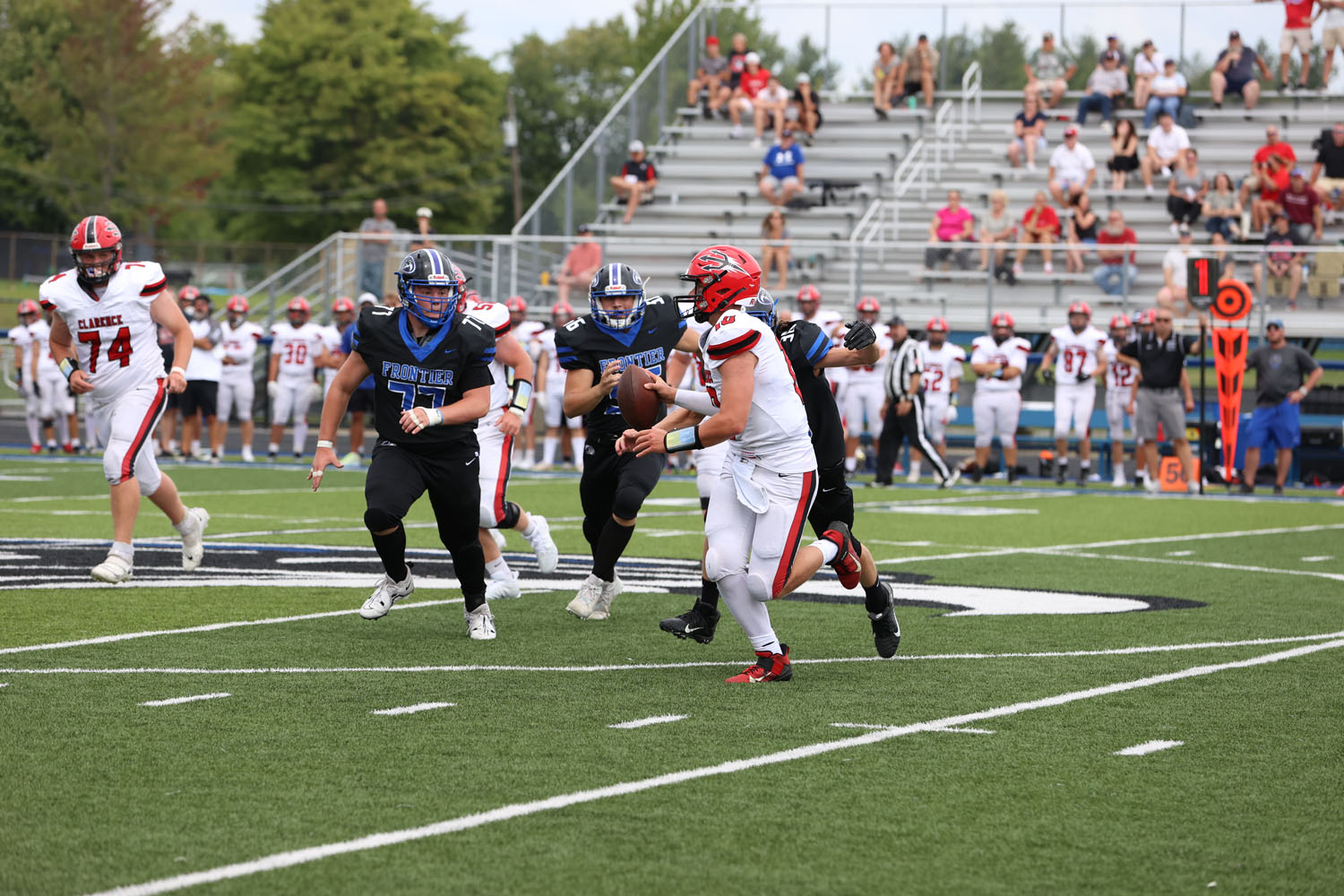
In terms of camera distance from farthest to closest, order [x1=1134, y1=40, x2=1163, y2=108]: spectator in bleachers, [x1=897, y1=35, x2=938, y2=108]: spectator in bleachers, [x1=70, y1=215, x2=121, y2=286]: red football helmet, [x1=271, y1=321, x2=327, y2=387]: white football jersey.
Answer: [x1=897, y1=35, x2=938, y2=108]: spectator in bleachers, [x1=1134, y1=40, x2=1163, y2=108]: spectator in bleachers, [x1=271, y1=321, x2=327, y2=387]: white football jersey, [x1=70, y1=215, x2=121, y2=286]: red football helmet

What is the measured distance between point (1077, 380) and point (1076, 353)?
0.33m

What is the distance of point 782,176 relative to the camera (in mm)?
27469

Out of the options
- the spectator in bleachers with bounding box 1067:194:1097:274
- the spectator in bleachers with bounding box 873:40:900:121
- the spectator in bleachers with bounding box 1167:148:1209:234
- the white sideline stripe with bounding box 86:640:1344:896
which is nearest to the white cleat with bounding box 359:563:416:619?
the white sideline stripe with bounding box 86:640:1344:896

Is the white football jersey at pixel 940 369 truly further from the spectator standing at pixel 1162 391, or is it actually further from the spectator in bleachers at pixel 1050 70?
the spectator in bleachers at pixel 1050 70

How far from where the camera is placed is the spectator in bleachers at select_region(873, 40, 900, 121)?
29.7 metres

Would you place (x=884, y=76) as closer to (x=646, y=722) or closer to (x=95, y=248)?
(x=95, y=248)

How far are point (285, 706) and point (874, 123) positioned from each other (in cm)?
2491

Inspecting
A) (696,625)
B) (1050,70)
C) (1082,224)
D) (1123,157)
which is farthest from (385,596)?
(1050,70)

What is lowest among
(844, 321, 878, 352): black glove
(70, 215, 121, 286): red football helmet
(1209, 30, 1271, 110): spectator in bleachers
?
(844, 321, 878, 352): black glove

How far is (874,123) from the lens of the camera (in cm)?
2959

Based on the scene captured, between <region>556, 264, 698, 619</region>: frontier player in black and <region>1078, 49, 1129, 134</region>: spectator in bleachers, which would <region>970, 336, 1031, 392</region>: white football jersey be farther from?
<region>556, 264, 698, 619</region>: frontier player in black

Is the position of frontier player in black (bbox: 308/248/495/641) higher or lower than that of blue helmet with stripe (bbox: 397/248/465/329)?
lower

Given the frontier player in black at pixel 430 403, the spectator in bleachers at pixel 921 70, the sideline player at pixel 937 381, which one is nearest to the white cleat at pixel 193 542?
the frontier player in black at pixel 430 403

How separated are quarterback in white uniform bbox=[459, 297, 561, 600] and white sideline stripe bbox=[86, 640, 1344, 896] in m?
3.33
